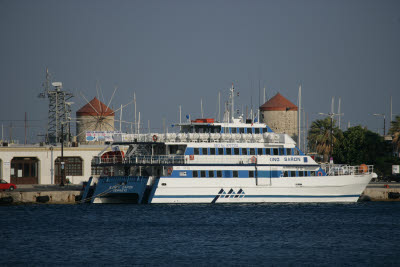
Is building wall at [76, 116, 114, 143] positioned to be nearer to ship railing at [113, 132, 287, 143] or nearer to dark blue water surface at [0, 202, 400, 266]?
ship railing at [113, 132, 287, 143]

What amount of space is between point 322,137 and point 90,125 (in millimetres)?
35917

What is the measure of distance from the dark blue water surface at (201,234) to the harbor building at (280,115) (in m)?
63.6

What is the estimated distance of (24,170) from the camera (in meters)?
82.8

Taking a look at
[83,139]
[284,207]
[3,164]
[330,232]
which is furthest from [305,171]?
[83,139]

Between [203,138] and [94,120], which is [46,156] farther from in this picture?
[94,120]

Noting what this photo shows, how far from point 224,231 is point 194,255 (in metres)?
8.08

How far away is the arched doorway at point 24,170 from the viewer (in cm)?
8244

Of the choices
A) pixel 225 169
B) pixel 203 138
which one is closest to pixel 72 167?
pixel 203 138

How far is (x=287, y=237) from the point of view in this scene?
46156mm

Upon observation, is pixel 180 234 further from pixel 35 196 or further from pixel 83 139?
pixel 83 139

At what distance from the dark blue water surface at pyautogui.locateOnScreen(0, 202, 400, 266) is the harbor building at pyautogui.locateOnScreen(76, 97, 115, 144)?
49226 millimetres

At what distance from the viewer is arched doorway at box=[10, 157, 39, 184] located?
82438 millimetres

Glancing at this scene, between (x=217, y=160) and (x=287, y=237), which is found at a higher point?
(x=217, y=160)

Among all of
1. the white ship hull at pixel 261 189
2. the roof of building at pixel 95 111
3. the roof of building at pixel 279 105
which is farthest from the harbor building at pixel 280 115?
the white ship hull at pixel 261 189
